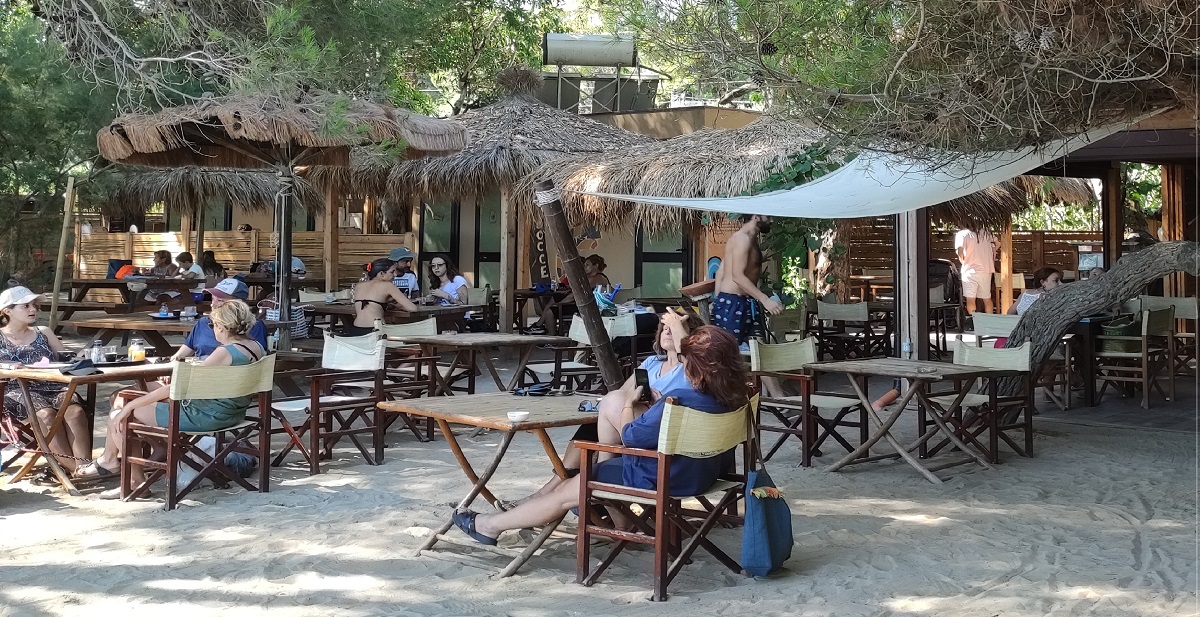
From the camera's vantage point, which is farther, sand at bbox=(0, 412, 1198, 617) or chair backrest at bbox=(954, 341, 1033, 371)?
chair backrest at bbox=(954, 341, 1033, 371)

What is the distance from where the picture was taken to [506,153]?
37.0 ft

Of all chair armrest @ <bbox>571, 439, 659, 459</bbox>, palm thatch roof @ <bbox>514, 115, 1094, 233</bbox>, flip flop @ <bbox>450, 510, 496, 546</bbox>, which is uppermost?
palm thatch roof @ <bbox>514, 115, 1094, 233</bbox>

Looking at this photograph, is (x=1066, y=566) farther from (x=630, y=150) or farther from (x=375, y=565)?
(x=630, y=150)

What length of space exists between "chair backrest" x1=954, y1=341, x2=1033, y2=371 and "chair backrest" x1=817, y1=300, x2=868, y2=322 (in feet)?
11.1

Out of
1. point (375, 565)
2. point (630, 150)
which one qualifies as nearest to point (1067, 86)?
point (375, 565)

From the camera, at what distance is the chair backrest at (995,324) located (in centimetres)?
796

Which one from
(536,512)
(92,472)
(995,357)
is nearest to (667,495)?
(536,512)

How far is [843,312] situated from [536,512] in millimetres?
6438

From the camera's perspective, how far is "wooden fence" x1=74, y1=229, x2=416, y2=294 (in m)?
14.3

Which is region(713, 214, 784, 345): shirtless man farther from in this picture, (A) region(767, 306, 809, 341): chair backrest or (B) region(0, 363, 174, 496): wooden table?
(B) region(0, 363, 174, 496): wooden table

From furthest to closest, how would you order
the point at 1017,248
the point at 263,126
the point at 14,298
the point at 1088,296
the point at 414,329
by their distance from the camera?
the point at 1017,248, the point at 414,329, the point at 263,126, the point at 1088,296, the point at 14,298

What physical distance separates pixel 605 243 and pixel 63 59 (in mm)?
9107

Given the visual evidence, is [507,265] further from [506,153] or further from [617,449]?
[617,449]

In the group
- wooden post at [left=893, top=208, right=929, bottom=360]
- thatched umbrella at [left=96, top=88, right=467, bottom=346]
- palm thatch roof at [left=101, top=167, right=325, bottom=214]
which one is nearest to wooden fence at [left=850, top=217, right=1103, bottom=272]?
wooden post at [left=893, top=208, right=929, bottom=360]
